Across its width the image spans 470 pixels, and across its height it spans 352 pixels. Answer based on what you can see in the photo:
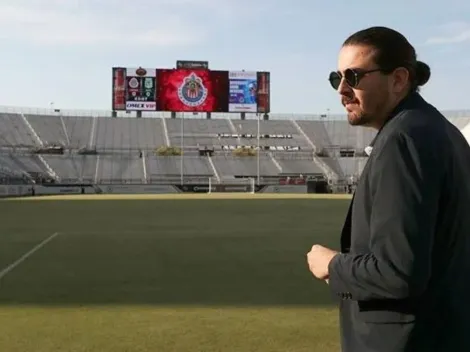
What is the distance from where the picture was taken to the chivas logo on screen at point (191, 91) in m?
61.1

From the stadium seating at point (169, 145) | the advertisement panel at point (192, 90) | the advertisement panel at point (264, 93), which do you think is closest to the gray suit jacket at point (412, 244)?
the advertisement panel at point (192, 90)

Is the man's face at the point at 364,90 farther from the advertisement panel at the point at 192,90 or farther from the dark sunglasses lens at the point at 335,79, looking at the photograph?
the advertisement panel at the point at 192,90

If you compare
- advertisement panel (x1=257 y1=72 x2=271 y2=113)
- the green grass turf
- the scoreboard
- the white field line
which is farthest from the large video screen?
the white field line

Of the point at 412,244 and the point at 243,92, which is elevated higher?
the point at 243,92

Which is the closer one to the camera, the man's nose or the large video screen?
the man's nose

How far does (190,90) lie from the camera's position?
6128 centimetres

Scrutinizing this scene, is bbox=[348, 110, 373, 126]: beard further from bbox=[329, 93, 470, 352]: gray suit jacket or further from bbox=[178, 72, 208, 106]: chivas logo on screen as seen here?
bbox=[178, 72, 208, 106]: chivas logo on screen

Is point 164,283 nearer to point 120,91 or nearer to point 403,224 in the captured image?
point 403,224

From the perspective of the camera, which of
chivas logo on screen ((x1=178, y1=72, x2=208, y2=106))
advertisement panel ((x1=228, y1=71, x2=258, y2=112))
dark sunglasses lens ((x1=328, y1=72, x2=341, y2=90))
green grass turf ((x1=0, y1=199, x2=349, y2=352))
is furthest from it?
advertisement panel ((x1=228, y1=71, x2=258, y2=112))

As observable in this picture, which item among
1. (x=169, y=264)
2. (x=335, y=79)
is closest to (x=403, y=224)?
(x=335, y=79)

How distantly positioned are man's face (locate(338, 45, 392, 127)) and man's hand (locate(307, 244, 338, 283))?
42cm

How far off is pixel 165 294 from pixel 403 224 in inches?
270

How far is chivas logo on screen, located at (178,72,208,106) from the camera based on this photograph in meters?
61.1

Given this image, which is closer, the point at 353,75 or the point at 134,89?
the point at 353,75
